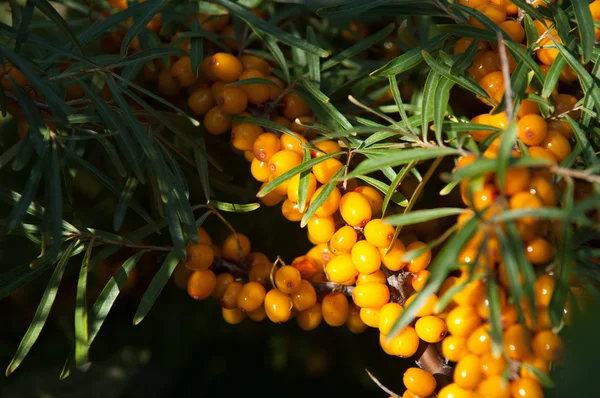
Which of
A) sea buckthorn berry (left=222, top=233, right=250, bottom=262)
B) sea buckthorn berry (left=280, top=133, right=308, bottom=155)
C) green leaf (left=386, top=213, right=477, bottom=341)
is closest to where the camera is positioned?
green leaf (left=386, top=213, right=477, bottom=341)

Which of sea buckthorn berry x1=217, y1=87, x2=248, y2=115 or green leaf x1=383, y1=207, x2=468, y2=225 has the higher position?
green leaf x1=383, y1=207, x2=468, y2=225

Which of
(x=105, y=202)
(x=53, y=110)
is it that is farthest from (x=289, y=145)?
(x=105, y=202)

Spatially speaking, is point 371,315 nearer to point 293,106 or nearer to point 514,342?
point 514,342

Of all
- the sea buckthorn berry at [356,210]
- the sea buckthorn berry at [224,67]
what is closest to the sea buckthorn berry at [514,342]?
the sea buckthorn berry at [356,210]

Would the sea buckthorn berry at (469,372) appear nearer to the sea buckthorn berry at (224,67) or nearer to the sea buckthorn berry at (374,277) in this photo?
the sea buckthorn berry at (374,277)

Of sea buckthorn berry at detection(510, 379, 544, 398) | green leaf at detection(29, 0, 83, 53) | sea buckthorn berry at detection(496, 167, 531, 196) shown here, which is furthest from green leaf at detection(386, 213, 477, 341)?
green leaf at detection(29, 0, 83, 53)

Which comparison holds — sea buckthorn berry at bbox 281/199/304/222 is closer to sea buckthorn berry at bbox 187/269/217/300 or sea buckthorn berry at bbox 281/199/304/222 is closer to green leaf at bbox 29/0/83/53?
sea buckthorn berry at bbox 187/269/217/300
